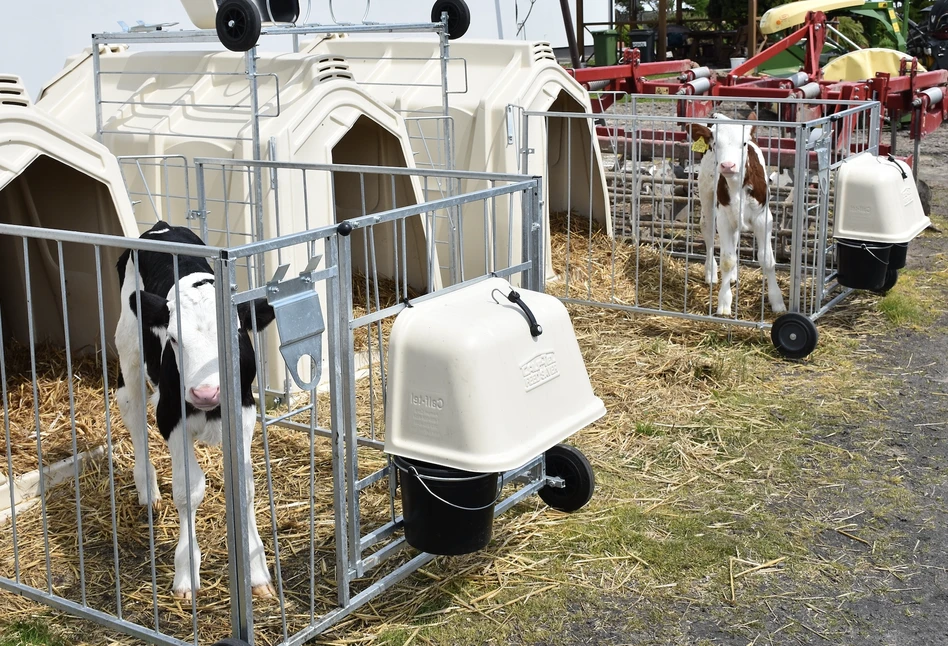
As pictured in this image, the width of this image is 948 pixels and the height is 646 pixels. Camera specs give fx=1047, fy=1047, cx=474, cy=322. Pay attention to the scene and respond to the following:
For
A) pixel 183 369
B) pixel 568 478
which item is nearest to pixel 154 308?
pixel 183 369

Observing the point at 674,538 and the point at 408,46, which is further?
the point at 408,46

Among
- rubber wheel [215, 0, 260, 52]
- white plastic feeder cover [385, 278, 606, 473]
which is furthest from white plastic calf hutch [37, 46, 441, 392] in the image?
white plastic feeder cover [385, 278, 606, 473]

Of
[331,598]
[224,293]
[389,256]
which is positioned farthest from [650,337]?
[224,293]

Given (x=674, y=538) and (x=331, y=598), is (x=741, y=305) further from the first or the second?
(x=331, y=598)

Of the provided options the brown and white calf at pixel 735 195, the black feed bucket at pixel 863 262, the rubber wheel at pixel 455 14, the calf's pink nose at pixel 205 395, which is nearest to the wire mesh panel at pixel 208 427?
the calf's pink nose at pixel 205 395

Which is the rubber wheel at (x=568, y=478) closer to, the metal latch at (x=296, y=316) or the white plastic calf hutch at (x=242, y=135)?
the white plastic calf hutch at (x=242, y=135)

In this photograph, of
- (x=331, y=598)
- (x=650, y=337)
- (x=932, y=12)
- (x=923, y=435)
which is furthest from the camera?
(x=932, y=12)

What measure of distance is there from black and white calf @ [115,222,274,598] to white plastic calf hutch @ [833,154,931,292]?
13.6 ft

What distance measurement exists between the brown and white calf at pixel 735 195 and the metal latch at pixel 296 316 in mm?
4359

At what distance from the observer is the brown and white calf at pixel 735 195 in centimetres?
696

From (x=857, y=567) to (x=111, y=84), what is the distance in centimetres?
592

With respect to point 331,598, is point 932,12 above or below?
above

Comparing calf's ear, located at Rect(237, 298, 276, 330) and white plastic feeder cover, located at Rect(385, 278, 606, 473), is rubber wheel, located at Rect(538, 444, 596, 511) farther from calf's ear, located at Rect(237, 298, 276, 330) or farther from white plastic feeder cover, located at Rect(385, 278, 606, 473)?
calf's ear, located at Rect(237, 298, 276, 330)

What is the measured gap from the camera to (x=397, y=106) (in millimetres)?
7902
